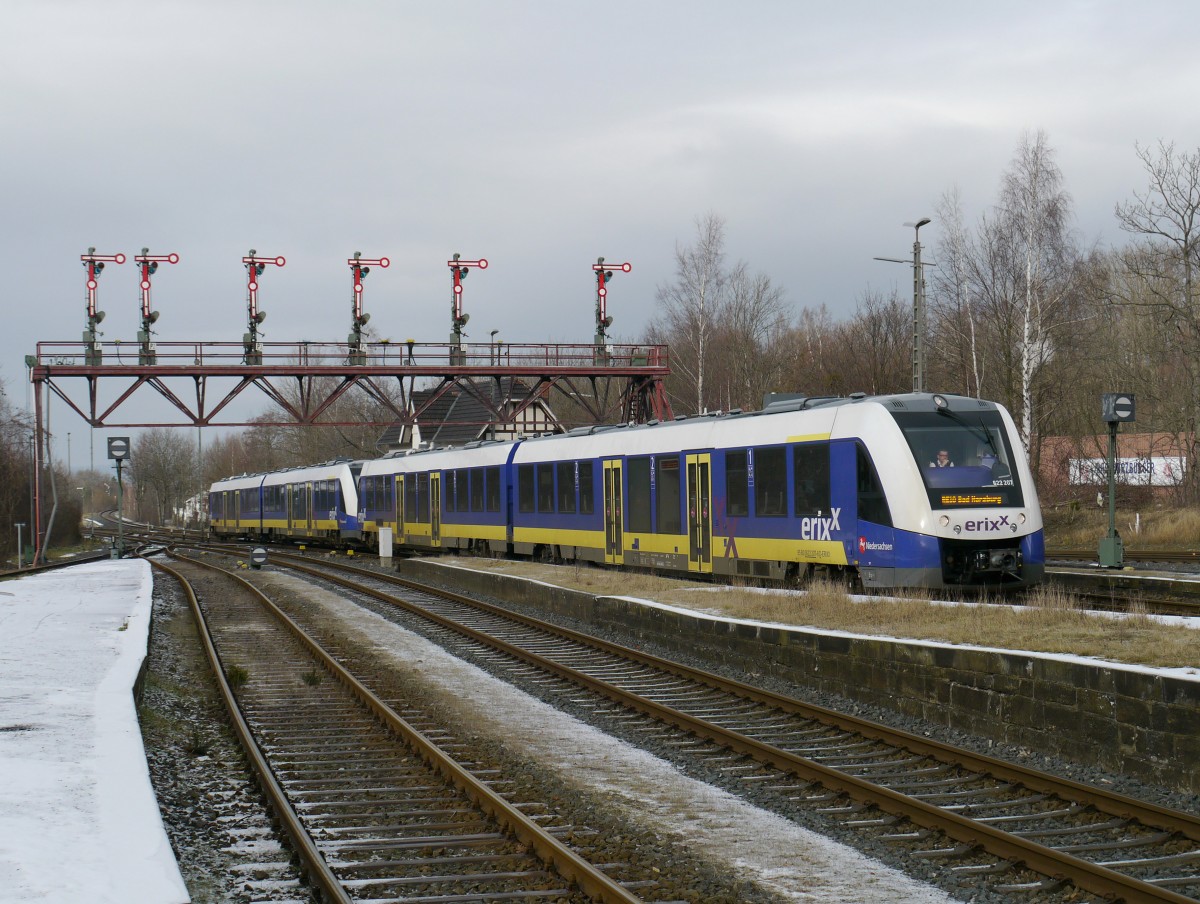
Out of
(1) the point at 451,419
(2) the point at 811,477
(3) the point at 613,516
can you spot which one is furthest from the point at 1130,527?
(1) the point at 451,419

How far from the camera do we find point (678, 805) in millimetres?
8633

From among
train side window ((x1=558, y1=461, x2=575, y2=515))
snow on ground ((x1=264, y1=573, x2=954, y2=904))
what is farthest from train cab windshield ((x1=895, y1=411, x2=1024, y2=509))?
train side window ((x1=558, y1=461, x2=575, y2=515))

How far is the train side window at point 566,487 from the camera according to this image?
2795 cm

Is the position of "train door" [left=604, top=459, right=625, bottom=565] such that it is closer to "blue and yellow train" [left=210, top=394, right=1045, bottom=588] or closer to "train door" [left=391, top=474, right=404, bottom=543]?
"blue and yellow train" [left=210, top=394, right=1045, bottom=588]

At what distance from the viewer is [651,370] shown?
142 feet

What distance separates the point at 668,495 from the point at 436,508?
16135 mm

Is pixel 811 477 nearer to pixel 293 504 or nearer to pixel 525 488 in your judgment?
pixel 525 488

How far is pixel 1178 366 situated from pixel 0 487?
4849cm

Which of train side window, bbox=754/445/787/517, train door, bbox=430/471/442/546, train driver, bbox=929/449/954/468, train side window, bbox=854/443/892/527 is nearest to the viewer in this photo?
train driver, bbox=929/449/954/468

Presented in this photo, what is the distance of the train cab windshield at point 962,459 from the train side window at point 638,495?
25.7 ft

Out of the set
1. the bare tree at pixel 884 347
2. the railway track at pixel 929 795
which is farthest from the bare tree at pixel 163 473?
the railway track at pixel 929 795

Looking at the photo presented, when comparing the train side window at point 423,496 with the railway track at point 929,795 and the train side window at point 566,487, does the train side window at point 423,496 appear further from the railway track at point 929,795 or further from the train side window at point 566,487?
the railway track at point 929,795

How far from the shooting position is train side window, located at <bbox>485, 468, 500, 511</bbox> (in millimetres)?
32625

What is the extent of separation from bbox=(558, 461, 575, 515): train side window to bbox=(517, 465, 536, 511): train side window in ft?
5.69
